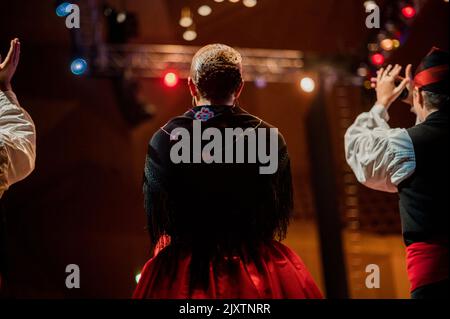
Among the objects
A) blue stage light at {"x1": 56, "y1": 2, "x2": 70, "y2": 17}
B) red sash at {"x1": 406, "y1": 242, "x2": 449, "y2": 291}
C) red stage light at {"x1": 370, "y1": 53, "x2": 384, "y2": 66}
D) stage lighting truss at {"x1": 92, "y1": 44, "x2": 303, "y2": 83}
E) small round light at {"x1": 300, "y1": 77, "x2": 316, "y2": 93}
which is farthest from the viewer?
small round light at {"x1": 300, "y1": 77, "x2": 316, "y2": 93}

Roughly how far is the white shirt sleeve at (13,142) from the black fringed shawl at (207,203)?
42cm

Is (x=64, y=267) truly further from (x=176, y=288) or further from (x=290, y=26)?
(x=176, y=288)

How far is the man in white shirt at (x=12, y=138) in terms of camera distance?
5.60 feet

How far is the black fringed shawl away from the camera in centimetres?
158

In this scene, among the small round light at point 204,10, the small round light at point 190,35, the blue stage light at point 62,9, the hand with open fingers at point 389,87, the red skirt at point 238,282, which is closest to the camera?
the red skirt at point 238,282

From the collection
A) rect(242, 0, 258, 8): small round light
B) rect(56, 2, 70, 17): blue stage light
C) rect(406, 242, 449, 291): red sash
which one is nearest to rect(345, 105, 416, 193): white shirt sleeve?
rect(406, 242, 449, 291): red sash

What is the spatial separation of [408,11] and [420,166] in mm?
2476

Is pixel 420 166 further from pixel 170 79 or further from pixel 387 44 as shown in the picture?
pixel 170 79

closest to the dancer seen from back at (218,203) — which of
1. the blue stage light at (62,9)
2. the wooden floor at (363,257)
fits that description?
the blue stage light at (62,9)

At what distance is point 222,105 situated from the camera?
166 centimetres

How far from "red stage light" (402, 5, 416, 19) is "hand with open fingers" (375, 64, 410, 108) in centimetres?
201

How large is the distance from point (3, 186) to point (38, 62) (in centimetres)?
332

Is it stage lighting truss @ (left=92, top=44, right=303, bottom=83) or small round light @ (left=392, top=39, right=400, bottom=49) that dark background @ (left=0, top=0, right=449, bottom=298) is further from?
small round light @ (left=392, top=39, right=400, bottom=49)

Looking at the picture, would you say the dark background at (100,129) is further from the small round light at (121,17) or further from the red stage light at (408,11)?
the small round light at (121,17)
